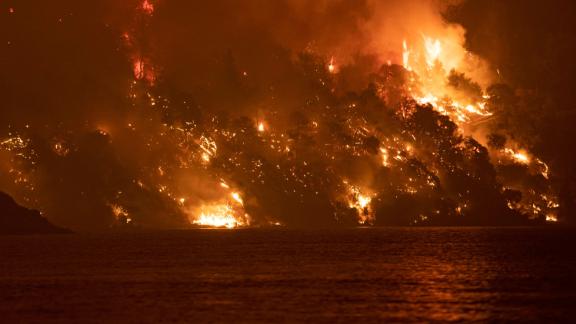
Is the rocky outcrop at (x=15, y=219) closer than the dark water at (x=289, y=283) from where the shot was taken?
No

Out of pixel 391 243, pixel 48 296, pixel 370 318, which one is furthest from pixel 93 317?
pixel 391 243

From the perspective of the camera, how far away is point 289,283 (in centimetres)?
8906

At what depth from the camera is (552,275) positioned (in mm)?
96312

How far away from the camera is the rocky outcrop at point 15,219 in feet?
599

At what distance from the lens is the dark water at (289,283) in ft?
225

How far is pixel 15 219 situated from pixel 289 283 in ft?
364

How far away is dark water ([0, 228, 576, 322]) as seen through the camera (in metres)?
68.4

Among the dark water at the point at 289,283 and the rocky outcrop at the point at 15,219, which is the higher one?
the rocky outcrop at the point at 15,219

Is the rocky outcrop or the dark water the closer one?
the dark water

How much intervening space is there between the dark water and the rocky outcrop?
34014 millimetres

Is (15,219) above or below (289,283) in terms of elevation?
above

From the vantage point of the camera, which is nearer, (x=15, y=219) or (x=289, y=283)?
(x=289, y=283)

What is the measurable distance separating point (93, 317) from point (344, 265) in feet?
155

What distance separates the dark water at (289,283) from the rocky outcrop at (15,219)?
34014 mm
